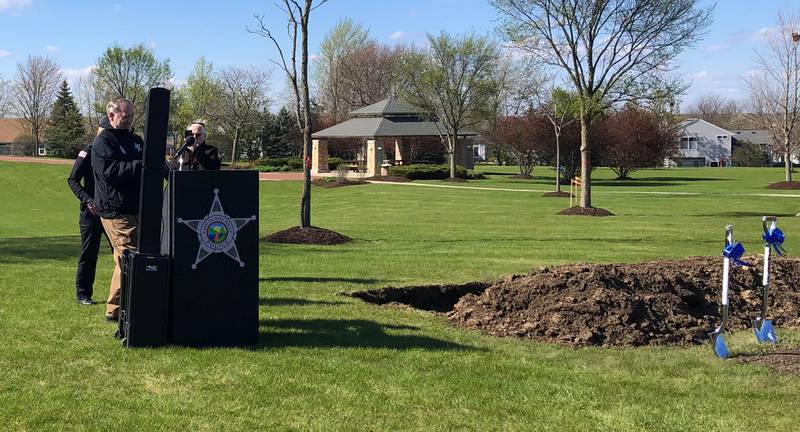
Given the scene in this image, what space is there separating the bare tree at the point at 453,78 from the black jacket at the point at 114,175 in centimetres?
4454

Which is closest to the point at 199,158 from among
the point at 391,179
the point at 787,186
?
the point at 391,179

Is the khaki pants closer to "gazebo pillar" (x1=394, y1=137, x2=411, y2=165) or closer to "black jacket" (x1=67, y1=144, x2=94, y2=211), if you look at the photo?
"black jacket" (x1=67, y1=144, x2=94, y2=211)

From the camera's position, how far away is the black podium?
5672mm

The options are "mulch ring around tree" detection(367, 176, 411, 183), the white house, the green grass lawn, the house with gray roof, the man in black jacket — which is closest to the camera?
the green grass lawn

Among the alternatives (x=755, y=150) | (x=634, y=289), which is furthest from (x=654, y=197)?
(x=755, y=150)

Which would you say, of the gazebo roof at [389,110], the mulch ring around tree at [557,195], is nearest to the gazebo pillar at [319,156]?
the gazebo roof at [389,110]

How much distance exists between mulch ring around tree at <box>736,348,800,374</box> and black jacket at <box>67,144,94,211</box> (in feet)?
19.9

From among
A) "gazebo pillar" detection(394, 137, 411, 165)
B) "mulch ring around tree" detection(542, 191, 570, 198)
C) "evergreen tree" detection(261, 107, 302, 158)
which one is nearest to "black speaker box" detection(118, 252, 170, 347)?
"mulch ring around tree" detection(542, 191, 570, 198)

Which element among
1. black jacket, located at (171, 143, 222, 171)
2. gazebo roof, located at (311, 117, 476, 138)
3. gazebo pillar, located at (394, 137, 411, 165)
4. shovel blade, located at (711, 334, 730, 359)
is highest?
gazebo roof, located at (311, 117, 476, 138)

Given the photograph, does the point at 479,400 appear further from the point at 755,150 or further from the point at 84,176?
the point at 755,150

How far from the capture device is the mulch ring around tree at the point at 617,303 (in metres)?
6.97

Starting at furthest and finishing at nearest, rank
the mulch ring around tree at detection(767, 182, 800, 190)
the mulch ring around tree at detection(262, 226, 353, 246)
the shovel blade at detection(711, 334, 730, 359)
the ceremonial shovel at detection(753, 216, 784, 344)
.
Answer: the mulch ring around tree at detection(767, 182, 800, 190), the mulch ring around tree at detection(262, 226, 353, 246), the ceremonial shovel at detection(753, 216, 784, 344), the shovel blade at detection(711, 334, 730, 359)

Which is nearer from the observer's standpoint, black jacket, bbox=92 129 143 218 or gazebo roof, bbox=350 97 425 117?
black jacket, bbox=92 129 143 218

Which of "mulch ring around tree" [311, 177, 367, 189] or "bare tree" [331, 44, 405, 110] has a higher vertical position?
"bare tree" [331, 44, 405, 110]
